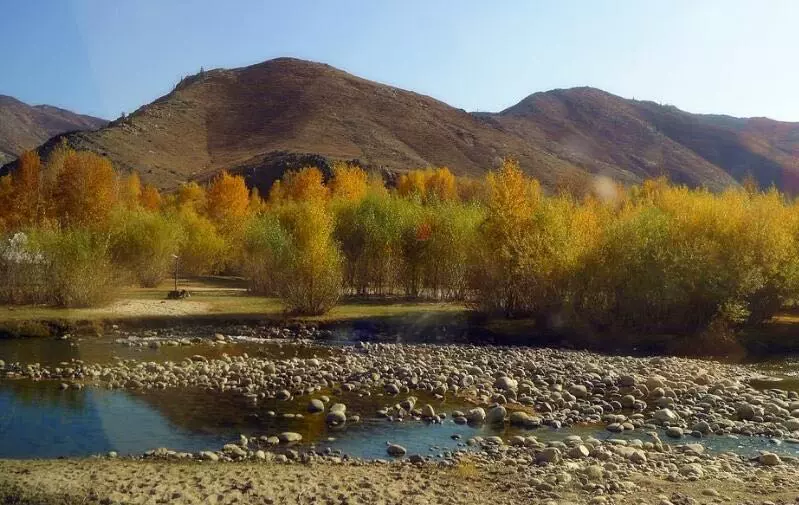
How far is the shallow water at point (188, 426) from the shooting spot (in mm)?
14758

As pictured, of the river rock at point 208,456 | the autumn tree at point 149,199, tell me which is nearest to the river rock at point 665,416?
the river rock at point 208,456

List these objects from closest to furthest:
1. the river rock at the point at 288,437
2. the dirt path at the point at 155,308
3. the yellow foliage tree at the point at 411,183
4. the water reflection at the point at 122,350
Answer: the river rock at the point at 288,437 → the water reflection at the point at 122,350 → the dirt path at the point at 155,308 → the yellow foliage tree at the point at 411,183

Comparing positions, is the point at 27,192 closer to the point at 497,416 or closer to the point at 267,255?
the point at 267,255

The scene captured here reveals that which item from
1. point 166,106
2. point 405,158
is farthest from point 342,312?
point 166,106

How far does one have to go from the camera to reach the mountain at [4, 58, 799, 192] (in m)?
115

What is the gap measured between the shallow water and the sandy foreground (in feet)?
4.92

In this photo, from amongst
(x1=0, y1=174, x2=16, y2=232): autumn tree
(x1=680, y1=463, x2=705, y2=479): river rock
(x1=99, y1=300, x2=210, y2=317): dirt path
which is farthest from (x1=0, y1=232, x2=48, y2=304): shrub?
(x1=680, y1=463, x2=705, y2=479): river rock

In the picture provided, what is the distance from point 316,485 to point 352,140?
381 ft

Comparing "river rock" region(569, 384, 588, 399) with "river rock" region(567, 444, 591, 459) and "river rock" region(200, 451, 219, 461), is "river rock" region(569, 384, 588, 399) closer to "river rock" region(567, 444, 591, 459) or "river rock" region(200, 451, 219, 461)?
"river rock" region(567, 444, 591, 459)

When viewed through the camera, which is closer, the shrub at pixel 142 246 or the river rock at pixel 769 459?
the river rock at pixel 769 459

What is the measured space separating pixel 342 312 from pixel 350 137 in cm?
9316

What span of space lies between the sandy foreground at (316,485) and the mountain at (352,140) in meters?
90.7

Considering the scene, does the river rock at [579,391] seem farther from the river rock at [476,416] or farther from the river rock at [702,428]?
Result: the river rock at [476,416]

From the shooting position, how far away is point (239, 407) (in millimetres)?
17984
